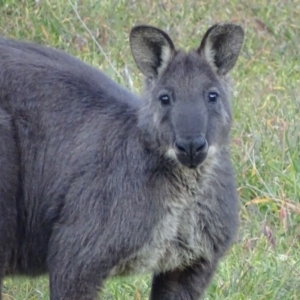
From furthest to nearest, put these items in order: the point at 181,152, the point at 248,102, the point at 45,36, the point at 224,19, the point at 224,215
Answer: the point at 224,19, the point at 45,36, the point at 248,102, the point at 224,215, the point at 181,152

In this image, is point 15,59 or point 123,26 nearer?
point 15,59

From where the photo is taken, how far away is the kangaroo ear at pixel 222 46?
577 cm

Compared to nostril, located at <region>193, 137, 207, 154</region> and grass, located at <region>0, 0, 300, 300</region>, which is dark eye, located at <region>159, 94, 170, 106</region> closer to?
nostril, located at <region>193, 137, 207, 154</region>

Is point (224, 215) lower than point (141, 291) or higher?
higher

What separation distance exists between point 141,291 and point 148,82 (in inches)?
49.9

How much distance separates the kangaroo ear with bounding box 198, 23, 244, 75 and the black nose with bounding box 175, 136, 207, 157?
56 cm

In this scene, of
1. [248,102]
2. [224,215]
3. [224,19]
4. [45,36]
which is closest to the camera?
[224,215]

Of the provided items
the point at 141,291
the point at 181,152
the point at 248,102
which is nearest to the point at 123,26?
the point at 248,102

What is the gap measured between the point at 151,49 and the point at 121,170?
61cm

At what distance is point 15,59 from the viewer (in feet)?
19.9

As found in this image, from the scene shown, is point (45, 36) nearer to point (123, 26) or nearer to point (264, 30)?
point (123, 26)

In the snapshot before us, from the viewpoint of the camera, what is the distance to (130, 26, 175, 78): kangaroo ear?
18.9 feet

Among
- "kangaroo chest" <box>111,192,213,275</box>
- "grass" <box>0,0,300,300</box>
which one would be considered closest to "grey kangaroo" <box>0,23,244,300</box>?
"kangaroo chest" <box>111,192,213,275</box>

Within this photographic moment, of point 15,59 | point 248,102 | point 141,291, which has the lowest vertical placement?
point 141,291
